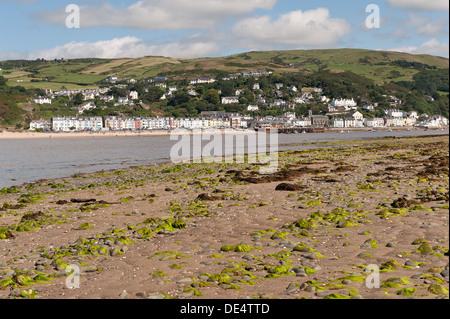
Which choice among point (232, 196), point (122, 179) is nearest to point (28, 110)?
point (122, 179)

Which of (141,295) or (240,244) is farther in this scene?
(240,244)

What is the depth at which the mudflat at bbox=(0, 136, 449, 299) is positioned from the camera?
7.90 meters

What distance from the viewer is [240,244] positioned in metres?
10.6

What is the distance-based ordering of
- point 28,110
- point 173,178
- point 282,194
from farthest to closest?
point 28,110, point 173,178, point 282,194

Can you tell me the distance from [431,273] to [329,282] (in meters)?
1.90

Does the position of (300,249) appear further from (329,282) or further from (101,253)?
(101,253)

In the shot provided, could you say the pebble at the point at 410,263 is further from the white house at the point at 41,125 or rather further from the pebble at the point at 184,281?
the white house at the point at 41,125

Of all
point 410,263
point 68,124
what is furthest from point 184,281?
point 68,124

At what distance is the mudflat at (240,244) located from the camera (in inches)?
311

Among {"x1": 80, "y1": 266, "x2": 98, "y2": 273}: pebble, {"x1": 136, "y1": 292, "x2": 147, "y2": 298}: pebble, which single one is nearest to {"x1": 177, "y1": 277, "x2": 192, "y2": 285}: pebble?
{"x1": 136, "y1": 292, "x2": 147, "y2": 298}: pebble

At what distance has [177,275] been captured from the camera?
8.77m

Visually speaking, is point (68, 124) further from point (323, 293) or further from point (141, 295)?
point (323, 293)

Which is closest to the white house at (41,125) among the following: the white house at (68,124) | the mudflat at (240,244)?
the white house at (68,124)

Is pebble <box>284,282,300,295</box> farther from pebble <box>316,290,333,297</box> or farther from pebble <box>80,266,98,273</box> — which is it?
pebble <box>80,266,98,273</box>
